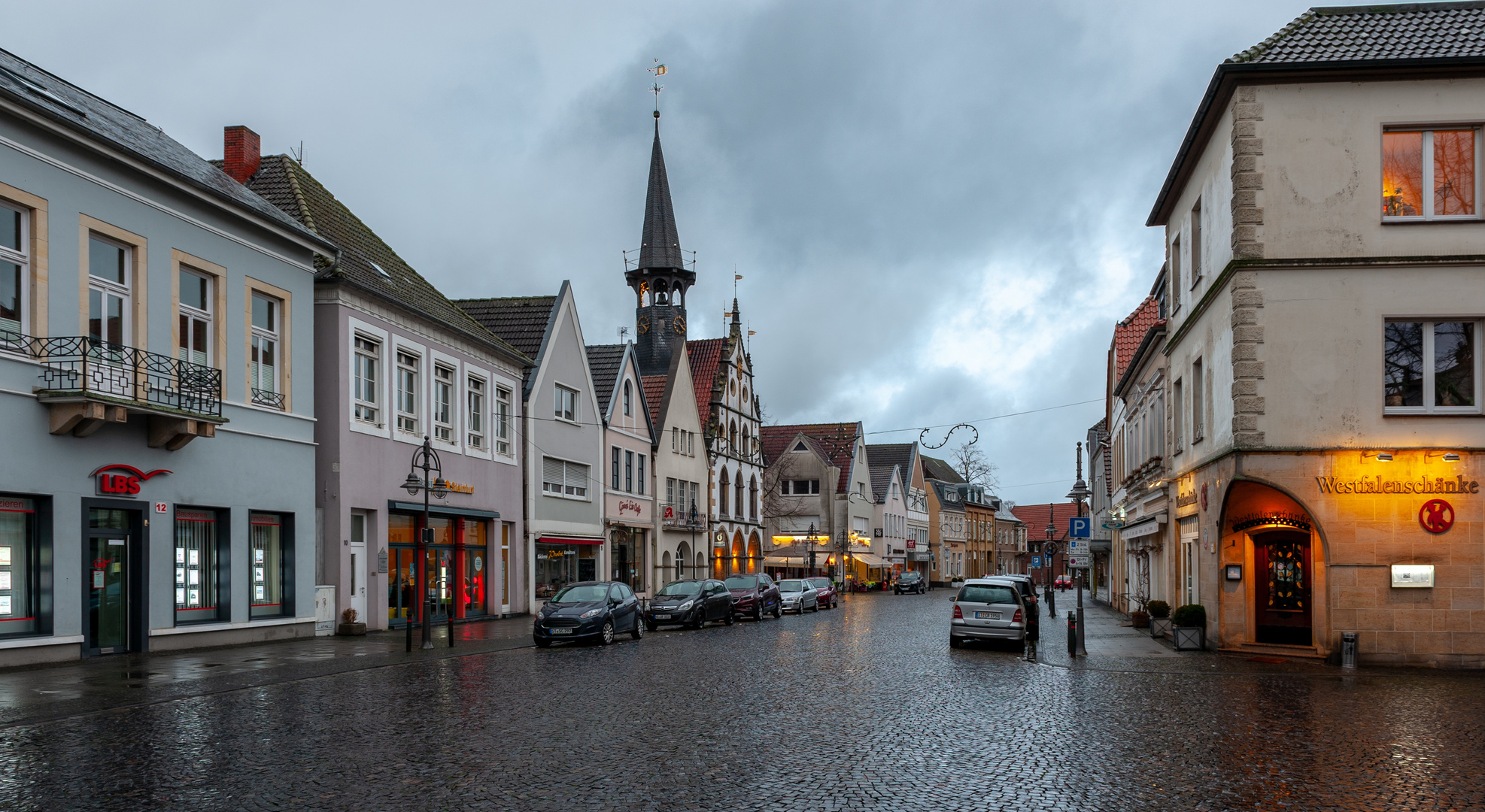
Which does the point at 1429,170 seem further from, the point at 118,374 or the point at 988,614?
the point at 118,374

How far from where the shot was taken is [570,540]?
144 ft

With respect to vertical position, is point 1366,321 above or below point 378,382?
above

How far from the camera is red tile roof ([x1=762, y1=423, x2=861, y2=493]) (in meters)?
84.8

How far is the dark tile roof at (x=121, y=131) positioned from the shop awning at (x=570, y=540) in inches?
603

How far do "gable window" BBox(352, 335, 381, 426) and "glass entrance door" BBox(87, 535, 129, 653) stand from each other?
8299 mm

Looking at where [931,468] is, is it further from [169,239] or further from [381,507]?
[169,239]

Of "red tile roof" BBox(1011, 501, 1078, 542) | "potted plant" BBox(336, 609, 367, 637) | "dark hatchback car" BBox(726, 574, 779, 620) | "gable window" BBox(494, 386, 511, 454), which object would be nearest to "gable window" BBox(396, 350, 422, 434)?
"gable window" BBox(494, 386, 511, 454)

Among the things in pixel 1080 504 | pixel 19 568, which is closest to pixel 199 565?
pixel 19 568

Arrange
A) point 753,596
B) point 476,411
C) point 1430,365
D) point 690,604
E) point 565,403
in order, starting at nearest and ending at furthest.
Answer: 1. point 1430,365
2. point 690,604
3. point 476,411
4. point 753,596
5. point 565,403

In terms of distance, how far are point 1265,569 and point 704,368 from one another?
44070 mm

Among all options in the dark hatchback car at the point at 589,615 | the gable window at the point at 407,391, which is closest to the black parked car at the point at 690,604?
the dark hatchback car at the point at 589,615

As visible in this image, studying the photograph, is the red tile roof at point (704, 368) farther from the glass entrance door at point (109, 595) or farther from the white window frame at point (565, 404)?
the glass entrance door at point (109, 595)

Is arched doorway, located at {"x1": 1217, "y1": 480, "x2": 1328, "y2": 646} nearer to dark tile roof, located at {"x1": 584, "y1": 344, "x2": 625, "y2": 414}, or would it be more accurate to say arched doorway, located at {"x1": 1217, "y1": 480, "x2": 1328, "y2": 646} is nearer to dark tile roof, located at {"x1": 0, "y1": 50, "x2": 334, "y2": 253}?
dark tile roof, located at {"x1": 0, "y1": 50, "x2": 334, "y2": 253}

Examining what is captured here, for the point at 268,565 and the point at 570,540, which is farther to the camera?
the point at 570,540
